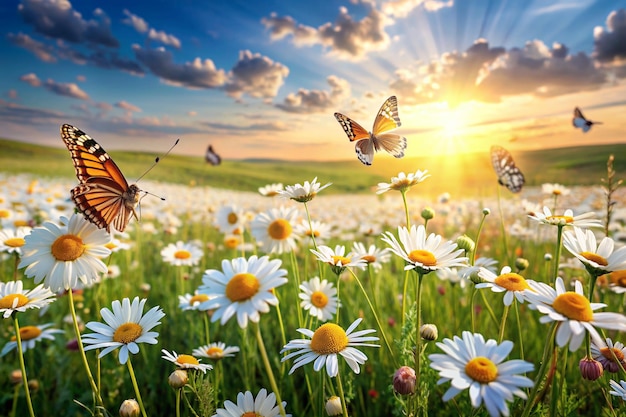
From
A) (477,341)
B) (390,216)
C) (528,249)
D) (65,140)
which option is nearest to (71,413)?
(65,140)

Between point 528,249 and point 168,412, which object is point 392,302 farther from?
point 528,249

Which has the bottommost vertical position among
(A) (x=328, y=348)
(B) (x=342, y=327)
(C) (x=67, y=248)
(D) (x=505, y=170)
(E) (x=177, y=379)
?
(B) (x=342, y=327)

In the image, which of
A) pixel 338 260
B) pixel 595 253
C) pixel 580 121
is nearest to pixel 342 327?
pixel 338 260

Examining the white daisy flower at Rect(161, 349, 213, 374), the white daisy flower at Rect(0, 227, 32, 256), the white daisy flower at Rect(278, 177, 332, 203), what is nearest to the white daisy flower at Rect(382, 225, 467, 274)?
the white daisy flower at Rect(278, 177, 332, 203)

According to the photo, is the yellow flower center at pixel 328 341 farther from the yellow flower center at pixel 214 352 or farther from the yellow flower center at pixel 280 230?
the yellow flower center at pixel 280 230

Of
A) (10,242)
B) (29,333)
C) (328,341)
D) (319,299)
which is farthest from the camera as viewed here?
(29,333)

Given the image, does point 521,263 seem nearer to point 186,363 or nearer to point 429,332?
point 429,332

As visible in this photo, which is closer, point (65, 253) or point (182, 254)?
point (65, 253)

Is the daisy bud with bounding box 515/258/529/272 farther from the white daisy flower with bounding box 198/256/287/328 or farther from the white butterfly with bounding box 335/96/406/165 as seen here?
the white daisy flower with bounding box 198/256/287/328
